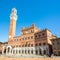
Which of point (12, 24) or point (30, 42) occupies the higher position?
point (12, 24)

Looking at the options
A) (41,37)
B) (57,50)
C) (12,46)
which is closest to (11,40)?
(12,46)

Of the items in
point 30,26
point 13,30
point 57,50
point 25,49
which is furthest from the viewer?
point 13,30

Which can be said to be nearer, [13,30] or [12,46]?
[12,46]

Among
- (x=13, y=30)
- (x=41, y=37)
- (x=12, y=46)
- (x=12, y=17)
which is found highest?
(x=12, y=17)

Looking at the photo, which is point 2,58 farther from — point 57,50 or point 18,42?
point 18,42

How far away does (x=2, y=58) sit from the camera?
1334 inches

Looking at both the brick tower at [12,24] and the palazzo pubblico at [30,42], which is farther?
the brick tower at [12,24]

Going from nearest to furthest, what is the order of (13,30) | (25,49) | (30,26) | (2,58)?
(2,58) → (25,49) → (30,26) → (13,30)

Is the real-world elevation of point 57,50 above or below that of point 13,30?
below

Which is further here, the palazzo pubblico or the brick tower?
the brick tower

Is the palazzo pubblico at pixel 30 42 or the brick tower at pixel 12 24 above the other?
the brick tower at pixel 12 24

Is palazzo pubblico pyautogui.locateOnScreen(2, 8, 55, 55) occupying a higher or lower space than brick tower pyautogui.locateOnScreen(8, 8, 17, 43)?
lower

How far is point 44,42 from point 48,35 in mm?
3762

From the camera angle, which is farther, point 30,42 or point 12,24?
point 12,24
